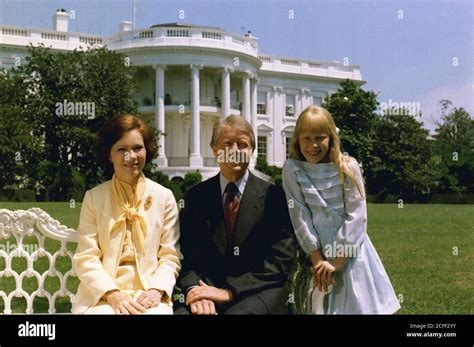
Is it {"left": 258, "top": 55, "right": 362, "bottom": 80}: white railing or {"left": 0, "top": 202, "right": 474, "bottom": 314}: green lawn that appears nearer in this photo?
{"left": 0, "top": 202, "right": 474, "bottom": 314}: green lawn

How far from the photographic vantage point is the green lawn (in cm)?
524

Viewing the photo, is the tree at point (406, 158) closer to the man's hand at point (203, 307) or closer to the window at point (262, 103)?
the window at point (262, 103)

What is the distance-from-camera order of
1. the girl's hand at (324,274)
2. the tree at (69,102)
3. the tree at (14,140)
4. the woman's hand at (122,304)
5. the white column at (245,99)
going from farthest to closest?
the white column at (245,99) → the tree at (14,140) → the tree at (69,102) → the girl's hand at (324,274) → the woman's hand at (122,304)

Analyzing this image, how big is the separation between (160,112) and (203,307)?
12280mm

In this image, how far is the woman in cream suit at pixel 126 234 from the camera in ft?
10.7

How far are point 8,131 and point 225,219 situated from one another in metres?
10.2

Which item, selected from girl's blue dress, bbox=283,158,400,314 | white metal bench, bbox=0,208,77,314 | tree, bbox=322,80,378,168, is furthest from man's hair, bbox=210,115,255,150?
tree, bbox=322,80,378,168

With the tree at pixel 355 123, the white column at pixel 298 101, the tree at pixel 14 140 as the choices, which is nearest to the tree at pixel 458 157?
the tree at pixel 355 123

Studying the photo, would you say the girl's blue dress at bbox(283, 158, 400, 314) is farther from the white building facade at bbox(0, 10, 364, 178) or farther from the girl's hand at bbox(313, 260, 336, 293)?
the white building facade at bbox(0, 10, 364, 178)

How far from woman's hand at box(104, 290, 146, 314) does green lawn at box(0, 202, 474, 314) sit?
6.59ft

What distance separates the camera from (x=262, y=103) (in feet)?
54.0
